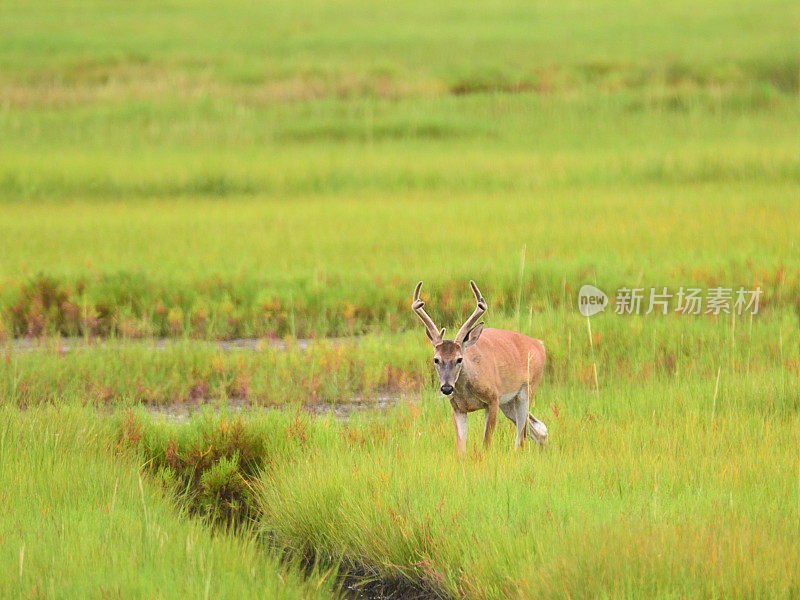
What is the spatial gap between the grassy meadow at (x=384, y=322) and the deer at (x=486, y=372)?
0.99 feet

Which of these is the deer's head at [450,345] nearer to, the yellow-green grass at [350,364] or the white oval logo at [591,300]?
the yellow-green grass at [350,364]

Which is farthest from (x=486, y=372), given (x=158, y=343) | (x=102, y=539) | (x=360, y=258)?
(x=360, y=258)

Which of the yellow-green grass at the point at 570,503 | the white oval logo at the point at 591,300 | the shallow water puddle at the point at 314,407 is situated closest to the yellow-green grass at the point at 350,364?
the shallow water puddle at the point at 314,407

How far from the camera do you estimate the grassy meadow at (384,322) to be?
589 cm

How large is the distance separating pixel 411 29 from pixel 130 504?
3379cm

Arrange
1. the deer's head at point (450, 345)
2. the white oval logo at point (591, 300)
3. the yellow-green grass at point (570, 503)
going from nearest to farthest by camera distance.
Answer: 1. the yellow-green grass at point (570, 503)
2. the deer's head at point (450, 345)
3. the white oval logo at point (591, 300)

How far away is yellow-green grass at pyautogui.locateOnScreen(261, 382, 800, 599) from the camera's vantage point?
5.25 meters

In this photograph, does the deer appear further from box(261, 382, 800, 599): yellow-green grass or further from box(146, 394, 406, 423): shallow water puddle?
box(146, 394, 406, 423): shallow water puddle

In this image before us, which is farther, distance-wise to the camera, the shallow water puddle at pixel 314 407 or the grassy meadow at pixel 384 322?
the shallow water puddle at pixel 314 407

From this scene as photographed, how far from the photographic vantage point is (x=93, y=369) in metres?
10.4

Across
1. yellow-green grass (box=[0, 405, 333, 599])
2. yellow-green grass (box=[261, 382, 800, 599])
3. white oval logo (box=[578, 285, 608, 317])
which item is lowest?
yellow-green grass (box=[0, 405, 333, 599])

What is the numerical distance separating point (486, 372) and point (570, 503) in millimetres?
1210

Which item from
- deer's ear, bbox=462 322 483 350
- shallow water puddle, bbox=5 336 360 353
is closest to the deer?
deer's ear, bbox=462 322 483 350

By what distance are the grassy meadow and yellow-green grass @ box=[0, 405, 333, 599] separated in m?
0.03
